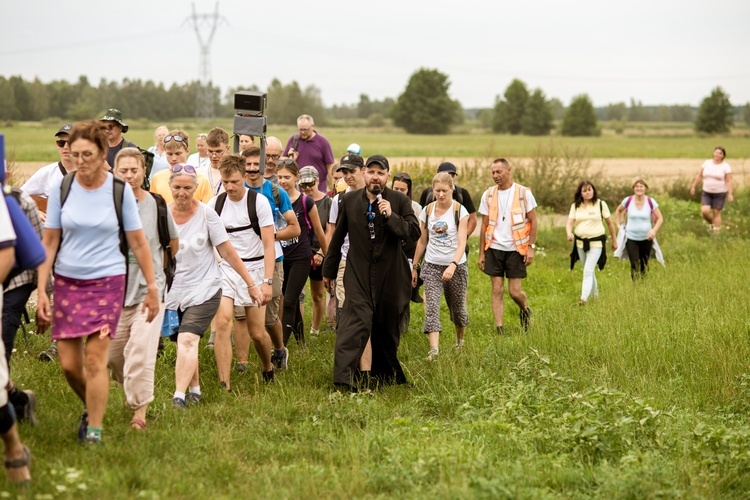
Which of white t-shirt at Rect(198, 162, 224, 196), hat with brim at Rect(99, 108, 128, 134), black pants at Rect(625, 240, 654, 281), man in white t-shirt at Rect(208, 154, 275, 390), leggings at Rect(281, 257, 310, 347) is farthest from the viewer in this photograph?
black pants at Rect(625, 240, 654, 281)

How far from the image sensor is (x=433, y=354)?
9977 millimetres

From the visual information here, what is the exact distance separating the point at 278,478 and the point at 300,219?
15.4 ft

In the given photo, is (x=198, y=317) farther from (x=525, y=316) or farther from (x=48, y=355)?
(x=525, y=316)

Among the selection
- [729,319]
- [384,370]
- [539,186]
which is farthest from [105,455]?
[539,186]

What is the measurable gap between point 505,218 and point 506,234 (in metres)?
0.20

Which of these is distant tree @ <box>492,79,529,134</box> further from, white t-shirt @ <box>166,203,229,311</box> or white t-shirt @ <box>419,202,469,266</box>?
white t-shirt @ <box>166,203,229,311</box>

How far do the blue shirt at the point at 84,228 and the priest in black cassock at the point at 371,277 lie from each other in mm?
2931

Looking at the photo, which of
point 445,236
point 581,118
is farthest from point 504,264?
point 581,118

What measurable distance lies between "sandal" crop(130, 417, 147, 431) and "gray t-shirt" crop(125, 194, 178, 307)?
0.85 m

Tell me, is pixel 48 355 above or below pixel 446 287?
below

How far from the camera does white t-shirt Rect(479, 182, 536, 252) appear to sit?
37.7ft

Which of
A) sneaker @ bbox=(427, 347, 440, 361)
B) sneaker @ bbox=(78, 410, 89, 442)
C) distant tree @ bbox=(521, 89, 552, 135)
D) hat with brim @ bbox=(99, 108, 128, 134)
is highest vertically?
distant tree @ bbox=(521, 89, 552, 135)

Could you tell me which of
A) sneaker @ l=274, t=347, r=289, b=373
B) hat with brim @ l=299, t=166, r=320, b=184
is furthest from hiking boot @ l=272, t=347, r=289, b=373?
hat with brim @ l=299, t=166, r=320, b=184

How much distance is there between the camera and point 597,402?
24.2ft
